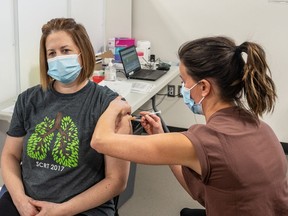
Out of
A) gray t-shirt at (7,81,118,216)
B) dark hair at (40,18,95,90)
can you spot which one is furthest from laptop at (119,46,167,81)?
gray t-shirt at (7,81,118,216)

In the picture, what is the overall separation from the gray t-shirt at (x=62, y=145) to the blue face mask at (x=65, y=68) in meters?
0.07

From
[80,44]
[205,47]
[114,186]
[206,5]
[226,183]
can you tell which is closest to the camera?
[226,183]

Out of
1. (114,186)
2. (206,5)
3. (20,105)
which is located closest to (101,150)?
(114,186)

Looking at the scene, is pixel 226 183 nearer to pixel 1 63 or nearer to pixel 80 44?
pixel 80 44

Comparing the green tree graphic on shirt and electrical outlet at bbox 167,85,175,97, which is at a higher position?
the green tree graphic on shirt

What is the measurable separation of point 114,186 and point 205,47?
69 cm

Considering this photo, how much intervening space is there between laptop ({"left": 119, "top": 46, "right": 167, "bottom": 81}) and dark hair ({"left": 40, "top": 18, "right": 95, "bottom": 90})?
137 cm

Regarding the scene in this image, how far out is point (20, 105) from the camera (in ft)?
5.56

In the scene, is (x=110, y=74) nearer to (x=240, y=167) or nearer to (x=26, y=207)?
(x=26, y=207)

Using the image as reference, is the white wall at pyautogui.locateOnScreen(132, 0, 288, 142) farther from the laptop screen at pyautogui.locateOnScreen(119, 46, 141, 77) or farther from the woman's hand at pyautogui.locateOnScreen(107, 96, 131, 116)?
the woman's hand at pyautogui.locateOnScreen(107, 96, 131, 116)

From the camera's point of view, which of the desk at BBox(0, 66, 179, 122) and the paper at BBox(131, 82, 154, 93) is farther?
the paper at BBox(131, 82, 154, 93)

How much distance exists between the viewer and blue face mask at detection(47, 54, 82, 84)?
1.65 meters

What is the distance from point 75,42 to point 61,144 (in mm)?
457

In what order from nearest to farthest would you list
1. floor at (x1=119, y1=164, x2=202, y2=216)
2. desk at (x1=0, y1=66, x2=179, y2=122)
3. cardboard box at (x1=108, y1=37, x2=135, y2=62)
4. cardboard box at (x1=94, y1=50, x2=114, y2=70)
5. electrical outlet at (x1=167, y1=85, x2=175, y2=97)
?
desk at (x1=0, y1=66, x2=179, y2=122)
floor at (x1=119, y1=164, x2=202, y2=216)
cardboard box at (x1=94, y1=50, x2=114, y2=70)
cardboard box at (x1=108, y1=37, x2=135, y2=62)
electrical outlet at (x1=167, y1=85, x2=175, y2=97)
